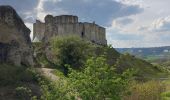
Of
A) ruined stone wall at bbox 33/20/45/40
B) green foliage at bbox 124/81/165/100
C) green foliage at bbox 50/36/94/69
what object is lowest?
green foliage at bbox 124/81/165/100

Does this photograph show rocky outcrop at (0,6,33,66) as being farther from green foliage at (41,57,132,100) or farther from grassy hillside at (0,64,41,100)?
green foliage at (41,57,132,100)

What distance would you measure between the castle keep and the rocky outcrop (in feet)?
188

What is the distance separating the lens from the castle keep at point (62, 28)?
11681 cm

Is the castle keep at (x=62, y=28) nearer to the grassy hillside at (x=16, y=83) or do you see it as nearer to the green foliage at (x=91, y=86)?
the grassy hillside at (x=16, y=83)

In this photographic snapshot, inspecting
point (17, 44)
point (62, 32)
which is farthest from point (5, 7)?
point (62, 32)

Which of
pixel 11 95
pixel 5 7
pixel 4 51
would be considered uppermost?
pixel 5 7

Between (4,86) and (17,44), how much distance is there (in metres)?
13.5

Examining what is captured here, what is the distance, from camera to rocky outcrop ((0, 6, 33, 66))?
5225 cm

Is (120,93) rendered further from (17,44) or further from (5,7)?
(5,7)

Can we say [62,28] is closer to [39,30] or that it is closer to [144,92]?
[39,30]

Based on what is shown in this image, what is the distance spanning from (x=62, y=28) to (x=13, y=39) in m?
63.4

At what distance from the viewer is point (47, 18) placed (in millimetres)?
116812

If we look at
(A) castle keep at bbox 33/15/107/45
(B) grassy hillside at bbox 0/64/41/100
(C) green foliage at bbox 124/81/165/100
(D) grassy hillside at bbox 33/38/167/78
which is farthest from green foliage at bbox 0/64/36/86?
(A) castle keep at bbox 33/15/107/45

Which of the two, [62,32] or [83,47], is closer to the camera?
[83,47]
